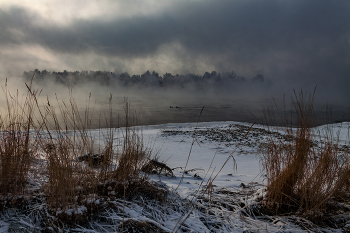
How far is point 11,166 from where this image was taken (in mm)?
1692

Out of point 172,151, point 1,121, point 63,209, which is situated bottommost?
point 172,151

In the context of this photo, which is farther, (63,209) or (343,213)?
(343,213)

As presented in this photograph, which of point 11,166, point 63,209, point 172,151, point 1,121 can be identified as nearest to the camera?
point 63,209

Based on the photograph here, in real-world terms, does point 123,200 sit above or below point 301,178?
below

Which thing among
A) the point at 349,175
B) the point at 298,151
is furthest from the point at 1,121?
the point at 349,175

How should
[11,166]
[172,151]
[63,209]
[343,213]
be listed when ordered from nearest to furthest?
[63,209] < [11,166] < [343,213] < [172,151]

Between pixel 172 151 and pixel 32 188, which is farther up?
pixel 32 188

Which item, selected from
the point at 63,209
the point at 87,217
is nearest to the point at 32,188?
the point at 63,209

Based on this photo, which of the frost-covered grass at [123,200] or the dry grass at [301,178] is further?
the dry grass at [301,178]

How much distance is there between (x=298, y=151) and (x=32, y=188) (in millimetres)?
2519

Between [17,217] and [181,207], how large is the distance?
53.1 inches

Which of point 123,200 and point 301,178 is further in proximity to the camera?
point 301,178

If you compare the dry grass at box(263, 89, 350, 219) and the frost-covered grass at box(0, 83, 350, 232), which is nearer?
the frost-covered grass at box(0, 83, 350, 232)

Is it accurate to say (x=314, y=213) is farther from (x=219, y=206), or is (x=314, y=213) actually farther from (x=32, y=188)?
(x=32, y=188)
